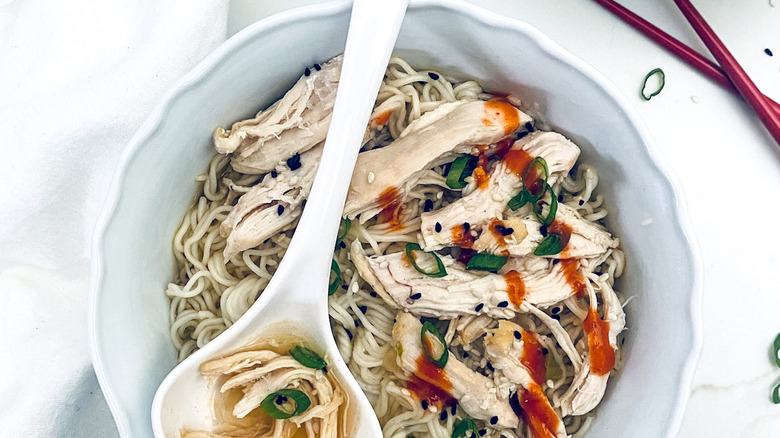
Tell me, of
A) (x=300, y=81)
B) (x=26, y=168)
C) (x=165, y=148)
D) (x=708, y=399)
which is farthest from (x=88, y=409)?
(x=708, y=399)

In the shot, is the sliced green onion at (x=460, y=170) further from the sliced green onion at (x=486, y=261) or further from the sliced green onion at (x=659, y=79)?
the sliced green onion at (x=659, y=79)

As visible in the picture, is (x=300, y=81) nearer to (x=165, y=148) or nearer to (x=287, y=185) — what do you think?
(x=287, y=185)

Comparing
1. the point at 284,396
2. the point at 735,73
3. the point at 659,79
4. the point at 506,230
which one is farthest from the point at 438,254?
the point at 735,73

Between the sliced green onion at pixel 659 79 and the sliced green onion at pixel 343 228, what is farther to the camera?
the sliced green onion at pixel 659 79

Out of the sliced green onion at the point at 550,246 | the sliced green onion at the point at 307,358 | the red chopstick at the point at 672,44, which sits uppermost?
the red chopstick at the point at 672,44

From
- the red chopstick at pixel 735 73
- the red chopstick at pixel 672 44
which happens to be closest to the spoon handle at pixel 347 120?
the red chopstick at pixel 672 44

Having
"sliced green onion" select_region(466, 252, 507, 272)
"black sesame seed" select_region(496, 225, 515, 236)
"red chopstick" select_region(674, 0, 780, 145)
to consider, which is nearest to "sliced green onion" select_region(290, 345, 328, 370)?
"sliced green onion" select_region(466, 252, 507, 272)

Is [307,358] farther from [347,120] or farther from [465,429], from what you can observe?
[347,120]
